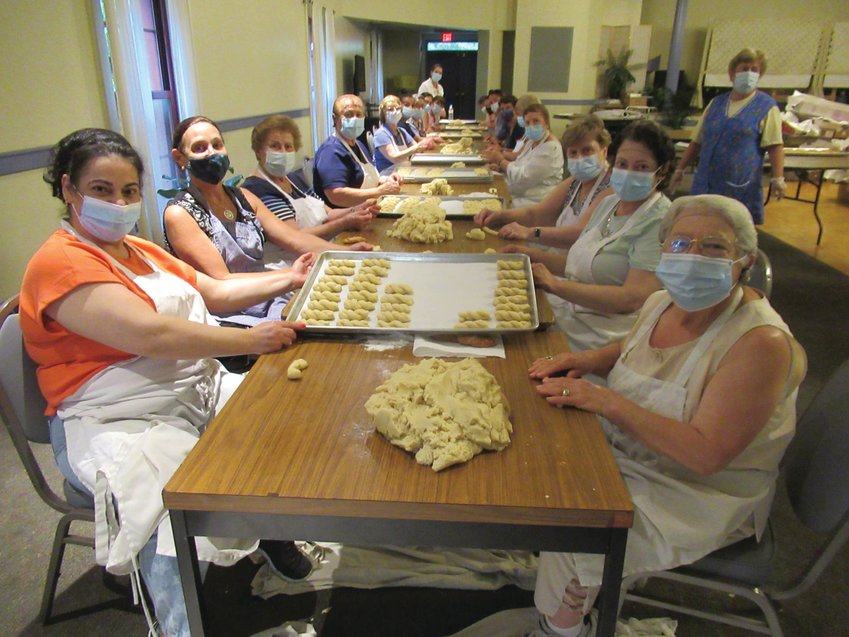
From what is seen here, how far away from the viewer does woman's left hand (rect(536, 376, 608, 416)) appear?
3.85ft

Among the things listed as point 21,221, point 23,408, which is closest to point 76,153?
point 23,408

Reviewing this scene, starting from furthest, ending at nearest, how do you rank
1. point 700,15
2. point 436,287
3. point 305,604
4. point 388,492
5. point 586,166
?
point 700,15
point 586,166
point 436,287
point 305,604
point 388,492

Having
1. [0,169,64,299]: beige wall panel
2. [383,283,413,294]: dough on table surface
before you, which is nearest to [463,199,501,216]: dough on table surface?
[383,283,413,294]: dough on table surface

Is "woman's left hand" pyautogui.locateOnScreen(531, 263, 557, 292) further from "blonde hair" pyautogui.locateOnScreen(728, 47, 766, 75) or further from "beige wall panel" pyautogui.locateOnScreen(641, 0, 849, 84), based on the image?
"beige wall panel" pyautogui.locateOnScreen(641, 0, 849, 84)

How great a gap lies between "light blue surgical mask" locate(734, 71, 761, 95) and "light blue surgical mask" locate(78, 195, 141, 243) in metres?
3.73

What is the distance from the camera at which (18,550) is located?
1889 millimetres

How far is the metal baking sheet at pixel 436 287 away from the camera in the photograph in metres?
1.53

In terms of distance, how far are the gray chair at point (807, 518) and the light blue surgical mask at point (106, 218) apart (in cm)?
137

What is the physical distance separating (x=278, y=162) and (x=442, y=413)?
2.00 metres

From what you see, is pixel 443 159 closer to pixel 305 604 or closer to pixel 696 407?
pixel 305 604

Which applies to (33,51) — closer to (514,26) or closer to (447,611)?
(447,611)

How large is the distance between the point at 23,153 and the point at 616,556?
338 cm

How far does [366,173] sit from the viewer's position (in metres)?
3.98

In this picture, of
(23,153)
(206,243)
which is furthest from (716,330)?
(23,153)
